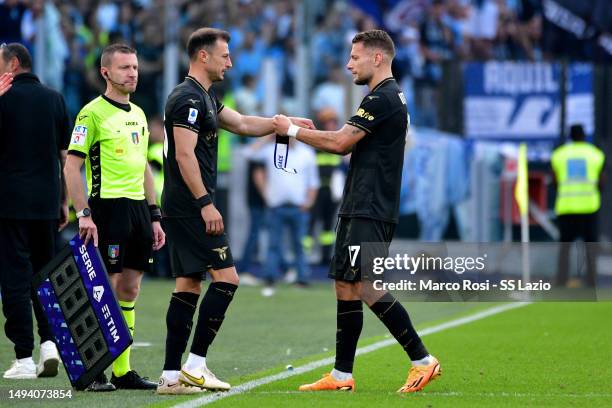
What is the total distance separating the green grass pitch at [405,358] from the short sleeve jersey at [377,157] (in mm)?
1083

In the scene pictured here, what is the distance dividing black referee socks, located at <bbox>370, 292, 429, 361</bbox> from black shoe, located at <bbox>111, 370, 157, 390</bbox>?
4.68ft

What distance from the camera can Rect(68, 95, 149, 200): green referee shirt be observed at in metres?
8.48

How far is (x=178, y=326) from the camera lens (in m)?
8.24

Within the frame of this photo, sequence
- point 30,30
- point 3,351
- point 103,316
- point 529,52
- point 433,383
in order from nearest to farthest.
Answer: point 103,316, point 433,383, point 3,351, point 30,30, point 529,52

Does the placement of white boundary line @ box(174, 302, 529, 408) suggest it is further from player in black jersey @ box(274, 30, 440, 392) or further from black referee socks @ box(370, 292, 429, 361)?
black referee socks @ box(370, 292, 429, 361)

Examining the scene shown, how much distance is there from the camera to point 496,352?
10.7 m

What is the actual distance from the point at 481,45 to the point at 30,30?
7.79 meters

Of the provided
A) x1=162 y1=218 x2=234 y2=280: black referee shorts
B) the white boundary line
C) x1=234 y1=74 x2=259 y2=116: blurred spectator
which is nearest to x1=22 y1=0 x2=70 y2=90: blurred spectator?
x1=234 y1=74 x2=259 y2=116: blurred spectator

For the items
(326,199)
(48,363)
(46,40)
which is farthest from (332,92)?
(48,363)

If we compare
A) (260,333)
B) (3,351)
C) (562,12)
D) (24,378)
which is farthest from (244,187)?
(24,378)

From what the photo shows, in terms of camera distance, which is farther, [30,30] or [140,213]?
[30,30]

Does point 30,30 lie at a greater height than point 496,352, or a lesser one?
greater

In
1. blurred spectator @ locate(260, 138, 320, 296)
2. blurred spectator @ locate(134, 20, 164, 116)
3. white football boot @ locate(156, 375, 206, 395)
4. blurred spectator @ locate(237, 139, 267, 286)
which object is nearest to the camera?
white football boot @ locate(156, 375, 206, 395)

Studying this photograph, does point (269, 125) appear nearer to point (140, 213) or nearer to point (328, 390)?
point (140, 213)
